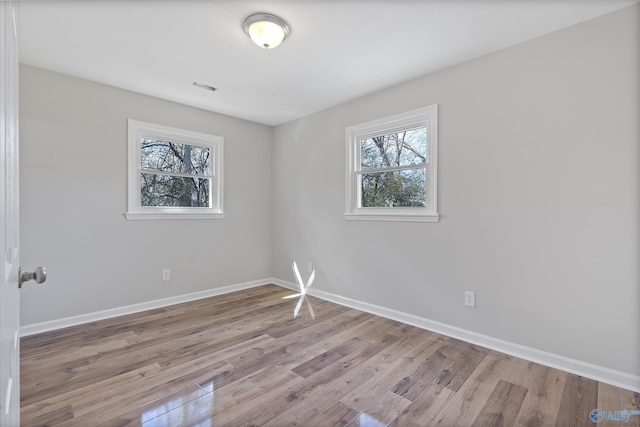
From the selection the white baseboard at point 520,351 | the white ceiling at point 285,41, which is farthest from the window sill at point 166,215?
the white baseboard at point 520,351

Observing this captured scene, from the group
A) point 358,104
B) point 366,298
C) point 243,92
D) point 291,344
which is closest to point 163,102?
point 243,92

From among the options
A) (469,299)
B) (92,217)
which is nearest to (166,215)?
(92,217)

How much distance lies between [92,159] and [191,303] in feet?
6.35

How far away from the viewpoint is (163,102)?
3500 mm

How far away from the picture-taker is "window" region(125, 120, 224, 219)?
331 centimetres

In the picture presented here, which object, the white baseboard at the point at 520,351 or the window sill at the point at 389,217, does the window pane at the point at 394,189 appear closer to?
the window sill at the point at 389,217

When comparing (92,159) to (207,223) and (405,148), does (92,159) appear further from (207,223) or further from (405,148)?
(405,148)

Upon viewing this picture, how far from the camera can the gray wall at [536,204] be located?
1952 millimetres

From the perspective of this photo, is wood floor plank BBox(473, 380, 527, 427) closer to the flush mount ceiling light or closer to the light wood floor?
the light wood floor

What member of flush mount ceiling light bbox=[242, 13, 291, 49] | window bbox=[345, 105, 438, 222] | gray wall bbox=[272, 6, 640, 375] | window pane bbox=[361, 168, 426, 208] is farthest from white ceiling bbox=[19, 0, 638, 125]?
window pane bbox=[361, 168, 426, 208]

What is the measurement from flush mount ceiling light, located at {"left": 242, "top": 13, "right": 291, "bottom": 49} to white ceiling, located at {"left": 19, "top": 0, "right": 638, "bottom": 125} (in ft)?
0.16

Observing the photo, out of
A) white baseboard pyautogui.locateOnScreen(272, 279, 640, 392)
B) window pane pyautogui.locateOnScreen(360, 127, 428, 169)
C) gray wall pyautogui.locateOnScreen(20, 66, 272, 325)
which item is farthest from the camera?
window pane pyautogui.locateOnScreen(360, 127, 428, 169)

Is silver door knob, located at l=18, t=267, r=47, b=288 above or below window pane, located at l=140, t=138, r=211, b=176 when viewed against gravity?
below

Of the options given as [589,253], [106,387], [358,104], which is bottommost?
[106,387]
